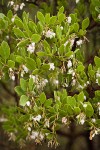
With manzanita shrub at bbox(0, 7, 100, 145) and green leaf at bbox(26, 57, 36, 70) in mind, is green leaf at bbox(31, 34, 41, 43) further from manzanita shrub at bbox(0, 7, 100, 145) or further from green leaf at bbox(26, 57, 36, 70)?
green leaf at bbox(26, 57, 36, 70)

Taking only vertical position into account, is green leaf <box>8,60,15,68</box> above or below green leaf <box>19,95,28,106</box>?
above

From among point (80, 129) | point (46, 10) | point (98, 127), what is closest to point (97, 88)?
point (98, 127)

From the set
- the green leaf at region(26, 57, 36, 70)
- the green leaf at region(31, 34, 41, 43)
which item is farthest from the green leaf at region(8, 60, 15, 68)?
the green leaf at region(31, 34, 41, 43)

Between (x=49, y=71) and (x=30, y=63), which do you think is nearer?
(x=30, y=63)

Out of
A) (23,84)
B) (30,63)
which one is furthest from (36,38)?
(23,84)

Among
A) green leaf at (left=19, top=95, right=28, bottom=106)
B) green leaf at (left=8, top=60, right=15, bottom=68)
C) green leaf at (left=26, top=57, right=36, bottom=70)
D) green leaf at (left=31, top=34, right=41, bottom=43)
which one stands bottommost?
green leaf at (left=19, top=95, right=28, bottom=106)

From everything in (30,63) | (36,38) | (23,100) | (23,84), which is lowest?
(23,100)

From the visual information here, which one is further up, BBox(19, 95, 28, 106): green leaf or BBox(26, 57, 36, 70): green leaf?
BBox(26, 57, 36, 70): green leaf

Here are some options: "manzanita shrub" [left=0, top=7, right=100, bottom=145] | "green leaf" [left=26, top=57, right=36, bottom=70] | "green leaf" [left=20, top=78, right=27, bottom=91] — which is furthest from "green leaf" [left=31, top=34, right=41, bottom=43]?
"green leaf" [left=20, top=78, right=27, bottom=91]

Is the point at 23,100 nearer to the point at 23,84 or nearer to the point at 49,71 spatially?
the point at 23,84

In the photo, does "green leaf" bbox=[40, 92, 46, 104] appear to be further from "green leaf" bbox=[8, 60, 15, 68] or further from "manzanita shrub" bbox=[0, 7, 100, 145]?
"green leaf" bbox=[8, 60, 15, 68]

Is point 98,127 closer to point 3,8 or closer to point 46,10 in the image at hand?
point 46,10

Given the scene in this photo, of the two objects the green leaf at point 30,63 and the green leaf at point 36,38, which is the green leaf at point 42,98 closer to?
the green leaf at point 30,63

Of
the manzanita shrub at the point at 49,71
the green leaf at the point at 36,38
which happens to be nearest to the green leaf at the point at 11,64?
the manzanita shrub at the point at 49,71
